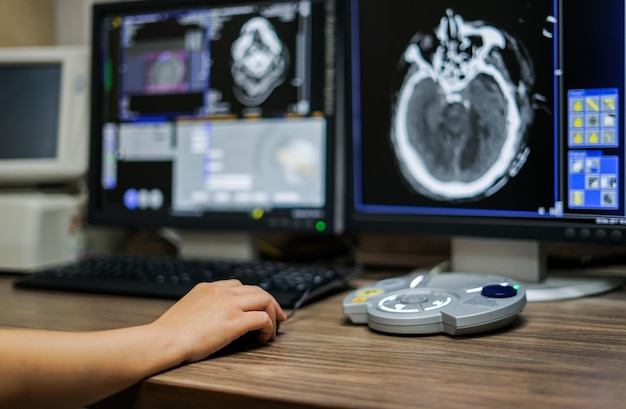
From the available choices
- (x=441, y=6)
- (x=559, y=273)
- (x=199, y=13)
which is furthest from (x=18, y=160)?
(x=559, y=273)

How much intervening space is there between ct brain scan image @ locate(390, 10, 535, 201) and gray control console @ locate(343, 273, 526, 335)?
0.20 metres

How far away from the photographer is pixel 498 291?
32.7 inches

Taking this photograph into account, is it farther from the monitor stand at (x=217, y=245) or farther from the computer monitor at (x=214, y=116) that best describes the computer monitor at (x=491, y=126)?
the monitor stand at (x=217, y=245)

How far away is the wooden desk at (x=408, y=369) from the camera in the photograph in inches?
23.3

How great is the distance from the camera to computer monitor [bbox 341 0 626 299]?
3.07ft

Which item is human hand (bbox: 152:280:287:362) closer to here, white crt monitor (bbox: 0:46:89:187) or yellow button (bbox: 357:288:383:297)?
yellow button (bbox: 357:288:383:297)

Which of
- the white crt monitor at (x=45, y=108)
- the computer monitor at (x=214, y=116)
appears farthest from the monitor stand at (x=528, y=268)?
the white crt monitor at (x=45, y=108)

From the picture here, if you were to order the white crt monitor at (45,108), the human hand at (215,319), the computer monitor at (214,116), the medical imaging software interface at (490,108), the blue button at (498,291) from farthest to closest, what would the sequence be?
the white crt monitor at (45,108) → the computer monitor at (214,116) → the medical imaging software interface at (490,108) → the blue button at (498,291) → the human hand at (215,319)

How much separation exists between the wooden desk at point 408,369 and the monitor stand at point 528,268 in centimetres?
7

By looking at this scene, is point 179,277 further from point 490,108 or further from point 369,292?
point 490,108

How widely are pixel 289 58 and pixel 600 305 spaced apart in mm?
658

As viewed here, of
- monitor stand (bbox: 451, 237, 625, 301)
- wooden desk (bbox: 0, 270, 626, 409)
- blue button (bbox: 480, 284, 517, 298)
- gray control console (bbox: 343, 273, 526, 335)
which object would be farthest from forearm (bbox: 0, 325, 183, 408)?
monitor stand (bbox: 451, 237, 625, 301)

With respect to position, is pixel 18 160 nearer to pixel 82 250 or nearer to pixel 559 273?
pixel 82 250

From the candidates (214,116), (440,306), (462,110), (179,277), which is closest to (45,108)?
(214,116)
